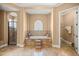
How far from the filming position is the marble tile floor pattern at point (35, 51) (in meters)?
1.74

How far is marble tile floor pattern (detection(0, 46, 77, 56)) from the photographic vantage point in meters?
1.74

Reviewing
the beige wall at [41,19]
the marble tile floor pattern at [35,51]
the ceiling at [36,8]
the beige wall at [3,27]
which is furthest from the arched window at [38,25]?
the beige wall at [3,27]

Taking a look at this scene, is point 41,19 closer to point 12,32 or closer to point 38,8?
point 38,8

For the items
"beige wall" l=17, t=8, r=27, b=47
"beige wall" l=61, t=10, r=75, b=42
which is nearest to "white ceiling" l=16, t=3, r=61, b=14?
A: "beige wall" l=17, t=8, r=27, b=47

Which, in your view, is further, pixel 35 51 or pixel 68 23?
pixel 68 23

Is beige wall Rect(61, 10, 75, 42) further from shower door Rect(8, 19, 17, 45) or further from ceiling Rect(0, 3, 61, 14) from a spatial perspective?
shower door Rect(8, 19, 17, 45)

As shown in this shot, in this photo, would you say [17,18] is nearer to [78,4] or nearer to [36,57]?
[36,57]

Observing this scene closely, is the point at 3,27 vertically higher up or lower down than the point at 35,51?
higher up

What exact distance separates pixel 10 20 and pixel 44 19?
61 cm

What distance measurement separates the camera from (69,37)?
1963 mm

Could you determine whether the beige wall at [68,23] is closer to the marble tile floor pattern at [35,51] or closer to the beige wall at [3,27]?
the marble tile floor pattern at [35,51]

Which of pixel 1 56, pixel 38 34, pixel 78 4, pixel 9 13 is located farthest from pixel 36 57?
pixel 78 4

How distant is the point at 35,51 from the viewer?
1833mm

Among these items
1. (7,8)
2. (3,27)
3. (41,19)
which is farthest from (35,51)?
(7,8)
